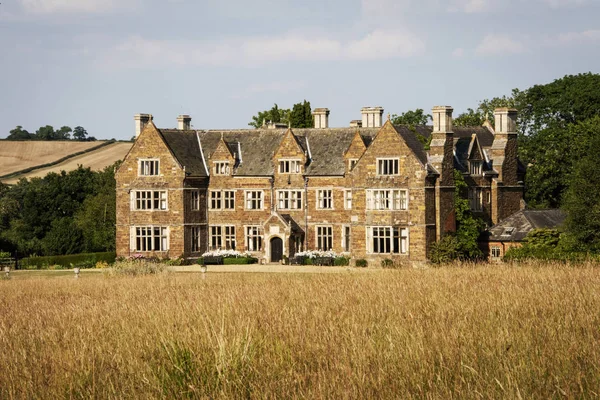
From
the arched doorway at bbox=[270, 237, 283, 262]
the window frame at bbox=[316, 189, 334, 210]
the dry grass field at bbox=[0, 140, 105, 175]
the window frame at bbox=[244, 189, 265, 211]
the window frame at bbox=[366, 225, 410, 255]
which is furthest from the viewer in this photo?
the dry grass field at bbox=[0, 140, 105, 175]

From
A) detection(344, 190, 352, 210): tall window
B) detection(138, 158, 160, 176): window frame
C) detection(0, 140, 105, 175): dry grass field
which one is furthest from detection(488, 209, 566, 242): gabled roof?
detection(0, 140, 105, 175): dry grass field

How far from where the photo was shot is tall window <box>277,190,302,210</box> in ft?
197

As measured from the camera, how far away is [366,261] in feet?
182

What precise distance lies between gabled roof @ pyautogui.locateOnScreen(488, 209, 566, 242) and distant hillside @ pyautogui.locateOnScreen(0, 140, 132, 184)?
65097 millimetres

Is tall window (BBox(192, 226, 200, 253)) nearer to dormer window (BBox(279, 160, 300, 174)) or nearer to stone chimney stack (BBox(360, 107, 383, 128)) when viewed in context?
dormer window (BBox(279, 160, 300, 174))

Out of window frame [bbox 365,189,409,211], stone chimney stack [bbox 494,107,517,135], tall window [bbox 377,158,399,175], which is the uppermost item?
stone chimney stack [bbox 494,107,517,135]

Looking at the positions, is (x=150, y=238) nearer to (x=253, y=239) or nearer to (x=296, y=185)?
(x=253, y=239)

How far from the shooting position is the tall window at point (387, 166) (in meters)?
55.3

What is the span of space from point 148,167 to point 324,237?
11.4 m

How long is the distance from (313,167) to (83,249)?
71.8 feet

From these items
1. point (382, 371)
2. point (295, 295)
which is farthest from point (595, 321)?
point (295, 295)

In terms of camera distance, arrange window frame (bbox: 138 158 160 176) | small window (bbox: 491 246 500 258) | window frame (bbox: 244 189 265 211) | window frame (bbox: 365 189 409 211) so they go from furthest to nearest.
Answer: window frame (bbox: 244 189 265 211)
window frame (bbox: 138 158 160 176)
small window (bbox: 491 246 500 258)
window frame (bbox: 365 189 409 211)

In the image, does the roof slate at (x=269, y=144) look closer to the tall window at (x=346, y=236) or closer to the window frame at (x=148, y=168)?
the window frame at (x=148, y=168)

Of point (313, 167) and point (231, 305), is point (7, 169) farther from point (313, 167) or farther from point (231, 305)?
point (231, 305)
